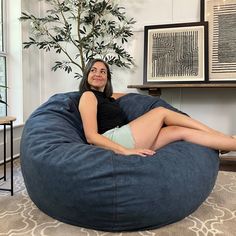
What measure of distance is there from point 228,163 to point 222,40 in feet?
4.55

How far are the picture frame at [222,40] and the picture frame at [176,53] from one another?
0.30ft

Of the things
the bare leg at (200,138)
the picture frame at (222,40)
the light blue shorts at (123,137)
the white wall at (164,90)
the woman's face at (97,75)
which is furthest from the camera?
the white wall at (164,90)

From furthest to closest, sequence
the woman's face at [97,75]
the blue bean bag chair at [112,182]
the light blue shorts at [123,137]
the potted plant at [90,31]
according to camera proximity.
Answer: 1. the potted plant at [90,31]
2. the woman's face at [97,75]
3. the light blue shorts at [123,137]
4. the blue bean bag chair at [112,182]

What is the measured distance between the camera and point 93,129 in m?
1.91

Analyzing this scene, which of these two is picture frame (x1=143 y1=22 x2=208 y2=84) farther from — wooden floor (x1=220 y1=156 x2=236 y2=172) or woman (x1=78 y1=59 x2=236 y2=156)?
woman (x1=78 y1=59 x2=236 y2=156)

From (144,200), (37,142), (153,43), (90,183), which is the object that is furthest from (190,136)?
(153,43)

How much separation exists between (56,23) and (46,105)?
2.08 metres

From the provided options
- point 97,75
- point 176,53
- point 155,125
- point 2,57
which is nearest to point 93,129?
point 155,125

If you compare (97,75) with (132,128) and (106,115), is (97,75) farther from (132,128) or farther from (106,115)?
(132,128)

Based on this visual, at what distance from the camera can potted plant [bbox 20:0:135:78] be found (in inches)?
129

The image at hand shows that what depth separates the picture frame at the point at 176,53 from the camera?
3.18 m

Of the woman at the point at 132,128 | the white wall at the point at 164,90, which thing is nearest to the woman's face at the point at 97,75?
the woman at the point at 132,128

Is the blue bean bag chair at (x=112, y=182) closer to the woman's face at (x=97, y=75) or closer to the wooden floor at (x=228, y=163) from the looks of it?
the woman's face at (x=97, y=75)

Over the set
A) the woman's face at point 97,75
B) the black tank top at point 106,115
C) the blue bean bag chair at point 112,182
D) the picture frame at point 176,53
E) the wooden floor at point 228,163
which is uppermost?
the picture frame at point 176,53
